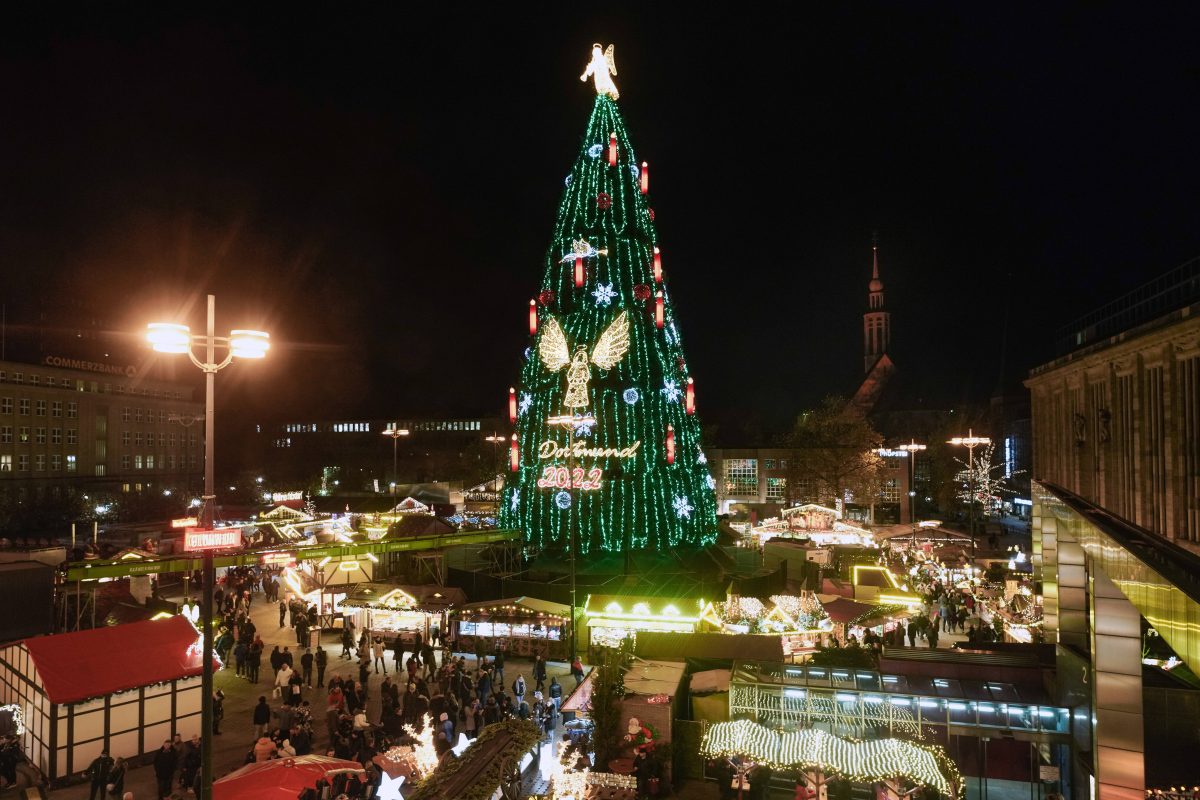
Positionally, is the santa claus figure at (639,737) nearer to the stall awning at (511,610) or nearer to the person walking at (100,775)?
the stall awning at (511,610)

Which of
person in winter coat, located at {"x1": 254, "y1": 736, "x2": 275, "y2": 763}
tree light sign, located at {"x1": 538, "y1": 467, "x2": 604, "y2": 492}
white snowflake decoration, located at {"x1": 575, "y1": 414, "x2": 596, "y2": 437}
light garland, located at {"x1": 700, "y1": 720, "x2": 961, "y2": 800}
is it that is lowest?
person in winter coat, located at {"x1": 254, "y1": 736, "x2": 275, "y2": 763}

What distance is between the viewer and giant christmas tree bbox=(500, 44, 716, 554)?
113ft

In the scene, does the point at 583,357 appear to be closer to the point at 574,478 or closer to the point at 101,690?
the point at 574,478

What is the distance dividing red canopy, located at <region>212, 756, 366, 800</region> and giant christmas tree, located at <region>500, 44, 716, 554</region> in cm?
2257

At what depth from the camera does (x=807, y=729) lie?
1198 centimetres

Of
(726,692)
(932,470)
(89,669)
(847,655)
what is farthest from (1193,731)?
(932,470)

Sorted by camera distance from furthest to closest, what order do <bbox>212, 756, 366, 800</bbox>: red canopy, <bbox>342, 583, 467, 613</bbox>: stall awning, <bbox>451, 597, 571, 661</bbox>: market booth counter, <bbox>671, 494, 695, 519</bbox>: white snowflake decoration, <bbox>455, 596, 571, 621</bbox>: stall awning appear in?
<bbox>671, 494, 695, 519</bbox>: white snowflake decoration, <bbox>342, 583, 467, 613</bbox>: stall awning, <bbox>451, 597, 571, 661</bbox>: market booth counter, <bbox>455, 596, 571, 621</bbox>: stall awning, <bbox>212, 756, 366, 800</bbox>: red canopy

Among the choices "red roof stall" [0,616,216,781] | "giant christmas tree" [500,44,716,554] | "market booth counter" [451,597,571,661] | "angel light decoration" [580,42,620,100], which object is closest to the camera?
"red roof stall" [0,616,216,781]

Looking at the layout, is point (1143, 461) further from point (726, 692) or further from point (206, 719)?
point (206, 719)

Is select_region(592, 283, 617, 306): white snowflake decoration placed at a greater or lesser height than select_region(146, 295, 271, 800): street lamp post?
greater

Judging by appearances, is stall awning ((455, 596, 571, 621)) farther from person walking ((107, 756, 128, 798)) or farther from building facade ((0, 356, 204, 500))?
building facade ((0, 356, 204, 500))

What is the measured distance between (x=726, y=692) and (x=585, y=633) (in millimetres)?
9125

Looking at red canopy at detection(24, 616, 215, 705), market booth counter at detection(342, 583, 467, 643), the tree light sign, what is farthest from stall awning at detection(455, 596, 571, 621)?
the tree light sign

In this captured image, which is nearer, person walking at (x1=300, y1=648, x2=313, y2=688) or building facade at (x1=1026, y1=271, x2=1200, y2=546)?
building facade at (x1=1026, y1=271, x2=1200, y2=546)
